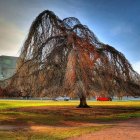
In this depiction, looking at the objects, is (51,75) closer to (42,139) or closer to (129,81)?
(129,81)

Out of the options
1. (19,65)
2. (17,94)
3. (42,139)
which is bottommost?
(42,139)

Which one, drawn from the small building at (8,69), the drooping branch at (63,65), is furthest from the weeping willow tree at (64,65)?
the small building at (8,69)

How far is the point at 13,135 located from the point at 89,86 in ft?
42.3

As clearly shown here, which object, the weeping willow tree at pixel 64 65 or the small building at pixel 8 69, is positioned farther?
the small building at pixel 8 69

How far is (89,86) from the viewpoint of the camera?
2606 cm

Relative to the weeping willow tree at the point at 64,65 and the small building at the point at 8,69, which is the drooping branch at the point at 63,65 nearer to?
the weeping willow tree at the point at 64,65

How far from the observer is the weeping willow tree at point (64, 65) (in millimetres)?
25312

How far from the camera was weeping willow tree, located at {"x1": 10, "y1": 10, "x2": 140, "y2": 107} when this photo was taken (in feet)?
83.0

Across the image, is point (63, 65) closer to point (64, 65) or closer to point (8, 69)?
point (64, 65)

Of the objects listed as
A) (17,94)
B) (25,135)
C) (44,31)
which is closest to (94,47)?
(44,31)

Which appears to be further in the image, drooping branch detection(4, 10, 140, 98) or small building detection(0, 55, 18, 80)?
small building detection(0, 55, 18, 80)

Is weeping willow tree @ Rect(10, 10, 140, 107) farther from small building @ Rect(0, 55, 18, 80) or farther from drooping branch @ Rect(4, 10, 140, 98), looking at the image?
small building @ Rect(0, 55, 18, 80)

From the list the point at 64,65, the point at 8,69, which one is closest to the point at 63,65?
the point at 64,65

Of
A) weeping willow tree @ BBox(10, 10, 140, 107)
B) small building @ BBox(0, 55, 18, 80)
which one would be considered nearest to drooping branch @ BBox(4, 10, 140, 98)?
weeping willow tree @ BBox(10, 10, 140, 107)
